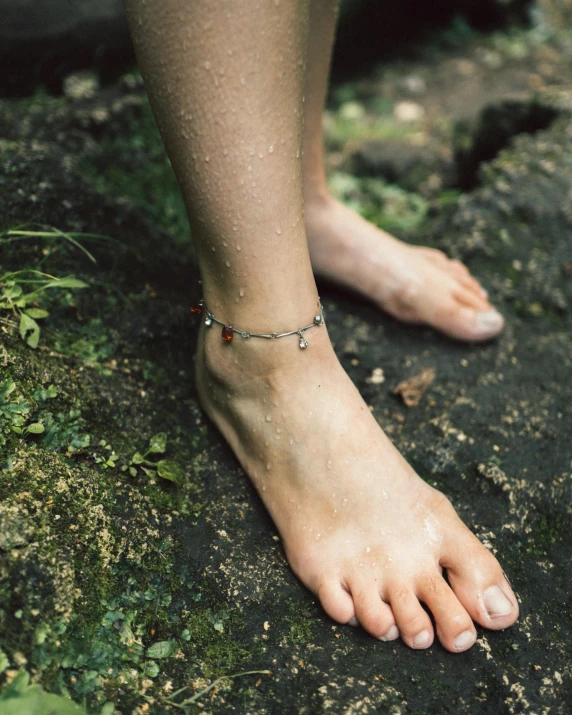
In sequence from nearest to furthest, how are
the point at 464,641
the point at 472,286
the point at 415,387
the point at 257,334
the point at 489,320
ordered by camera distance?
1. the point at 464,641
2. the point at 257,334
3. the point at 415,387
4. the point at 489,320
5. the point at 472,286

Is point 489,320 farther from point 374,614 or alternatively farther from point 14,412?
point 14,412

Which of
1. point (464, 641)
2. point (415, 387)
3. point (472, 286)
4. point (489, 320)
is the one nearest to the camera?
point (464, 641)

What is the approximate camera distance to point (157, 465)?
1.27 meters

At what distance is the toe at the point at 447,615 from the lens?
1.10m

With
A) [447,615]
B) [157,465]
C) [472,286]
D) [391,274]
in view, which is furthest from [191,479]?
[472,286]

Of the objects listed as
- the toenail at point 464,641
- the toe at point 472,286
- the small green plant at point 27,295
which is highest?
the small green plant at point 27,295

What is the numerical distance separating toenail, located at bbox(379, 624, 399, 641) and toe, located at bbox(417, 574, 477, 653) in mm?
75

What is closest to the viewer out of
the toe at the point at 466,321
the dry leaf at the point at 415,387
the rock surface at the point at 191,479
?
the rock surface at the point at 191,479

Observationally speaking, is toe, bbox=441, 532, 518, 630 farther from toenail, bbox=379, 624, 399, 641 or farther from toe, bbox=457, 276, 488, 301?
toe, bbox=457, 276, 488, 301

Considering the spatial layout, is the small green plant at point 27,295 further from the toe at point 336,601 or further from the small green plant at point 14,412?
the toe at point 336,601

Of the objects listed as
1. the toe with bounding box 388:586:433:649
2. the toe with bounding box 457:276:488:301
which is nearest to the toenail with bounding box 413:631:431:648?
the toe with bounding box 388:586:433:649

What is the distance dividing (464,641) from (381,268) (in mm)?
1049

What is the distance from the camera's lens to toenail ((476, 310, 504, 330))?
1715 mm

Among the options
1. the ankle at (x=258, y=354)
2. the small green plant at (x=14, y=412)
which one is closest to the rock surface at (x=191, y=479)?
the small green plant at (x=14, y=412)
